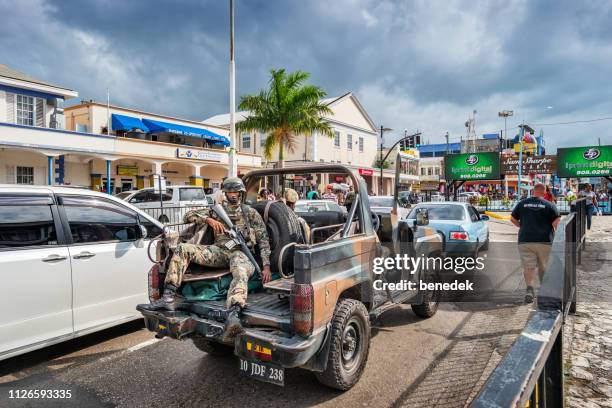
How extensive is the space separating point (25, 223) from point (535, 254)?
6908mm

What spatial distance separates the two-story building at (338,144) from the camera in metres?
35.2

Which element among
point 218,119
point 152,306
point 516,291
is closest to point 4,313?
point 152,306

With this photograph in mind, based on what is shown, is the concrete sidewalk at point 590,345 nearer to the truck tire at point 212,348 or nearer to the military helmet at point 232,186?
the truck tire at point 212,348

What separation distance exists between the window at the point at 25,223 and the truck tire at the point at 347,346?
117 inches

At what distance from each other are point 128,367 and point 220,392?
3.80ft

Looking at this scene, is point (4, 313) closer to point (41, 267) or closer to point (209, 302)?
point (41, 267)

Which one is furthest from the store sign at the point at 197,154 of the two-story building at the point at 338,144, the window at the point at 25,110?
the window at the point at 25,110

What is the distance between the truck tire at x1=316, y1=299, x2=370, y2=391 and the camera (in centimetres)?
323

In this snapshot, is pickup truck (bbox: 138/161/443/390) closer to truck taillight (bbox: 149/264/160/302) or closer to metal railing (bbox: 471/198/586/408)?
truck taillight (bbox: 149/264/160/302)

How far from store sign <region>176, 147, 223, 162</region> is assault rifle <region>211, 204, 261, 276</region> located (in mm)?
22525

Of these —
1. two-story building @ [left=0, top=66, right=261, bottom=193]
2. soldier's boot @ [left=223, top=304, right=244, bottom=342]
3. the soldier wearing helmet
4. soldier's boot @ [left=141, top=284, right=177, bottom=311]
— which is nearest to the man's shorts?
the soldier wearing helmet

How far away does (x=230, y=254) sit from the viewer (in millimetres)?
3916

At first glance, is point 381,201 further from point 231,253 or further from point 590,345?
point 231,253

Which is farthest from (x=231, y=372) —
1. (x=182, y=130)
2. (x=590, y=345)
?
(x=182, y=130)
